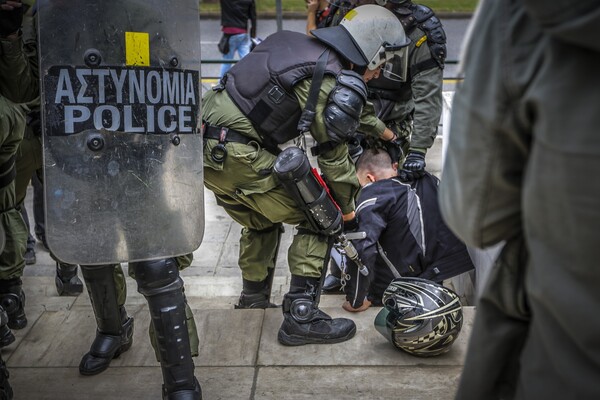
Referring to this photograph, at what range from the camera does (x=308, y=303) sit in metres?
3.70

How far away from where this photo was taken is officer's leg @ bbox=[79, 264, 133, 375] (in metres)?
3.23

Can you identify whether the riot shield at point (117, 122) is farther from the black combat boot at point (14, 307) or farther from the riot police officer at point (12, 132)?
the black combat boot at point (14, 307)

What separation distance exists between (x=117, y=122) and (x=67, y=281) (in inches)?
96.8

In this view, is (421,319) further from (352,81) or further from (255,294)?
(255,294)

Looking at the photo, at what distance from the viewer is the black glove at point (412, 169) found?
478 cm

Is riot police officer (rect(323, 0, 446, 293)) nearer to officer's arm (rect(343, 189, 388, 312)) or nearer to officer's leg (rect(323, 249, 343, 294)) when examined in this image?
officer's leg (rect(323, 249, 343, 294))

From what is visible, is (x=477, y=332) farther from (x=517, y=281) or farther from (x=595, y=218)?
(x=595, y=218)

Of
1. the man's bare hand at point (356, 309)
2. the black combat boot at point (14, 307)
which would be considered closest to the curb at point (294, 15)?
the man's bare hand at point (356, 309)

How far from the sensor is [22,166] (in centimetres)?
421

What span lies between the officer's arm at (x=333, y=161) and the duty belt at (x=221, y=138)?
0.36 meters

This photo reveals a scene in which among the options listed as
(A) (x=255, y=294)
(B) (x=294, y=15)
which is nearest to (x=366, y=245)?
(A) (x=255, y=294)

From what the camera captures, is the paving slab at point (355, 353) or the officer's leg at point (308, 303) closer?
the paving slab at point (355, 353)

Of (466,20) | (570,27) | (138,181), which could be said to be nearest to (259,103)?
(138,181)

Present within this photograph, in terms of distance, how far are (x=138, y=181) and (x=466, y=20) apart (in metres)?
16.0
